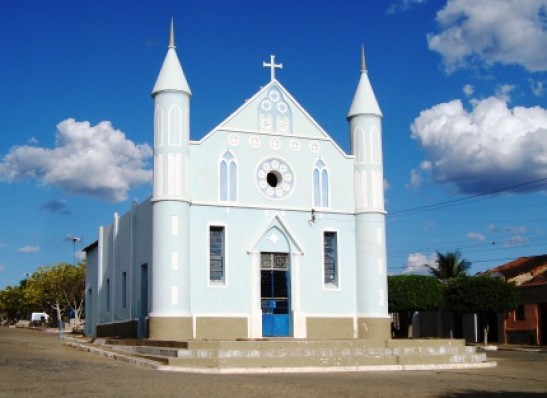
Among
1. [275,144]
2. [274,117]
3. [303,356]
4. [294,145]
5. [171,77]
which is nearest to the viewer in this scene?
[303,356]

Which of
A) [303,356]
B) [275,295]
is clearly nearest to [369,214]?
[275,295]

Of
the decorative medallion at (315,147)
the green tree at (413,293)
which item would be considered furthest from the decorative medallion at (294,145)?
the green tree at (413,293)

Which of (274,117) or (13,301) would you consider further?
(13,301)

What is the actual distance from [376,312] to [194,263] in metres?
7.79

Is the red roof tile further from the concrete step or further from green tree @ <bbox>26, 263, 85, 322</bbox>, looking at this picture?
green tree @ <bbox>26, 263, 85, 322</bbox>

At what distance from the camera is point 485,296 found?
156 ft

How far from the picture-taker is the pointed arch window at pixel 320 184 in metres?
33.2

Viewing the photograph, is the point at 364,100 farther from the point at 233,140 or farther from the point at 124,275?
the point at 124,275

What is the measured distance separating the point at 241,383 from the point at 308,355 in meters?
5.75

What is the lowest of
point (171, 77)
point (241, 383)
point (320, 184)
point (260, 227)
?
point (241, 383)

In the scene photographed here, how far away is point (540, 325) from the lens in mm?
47594

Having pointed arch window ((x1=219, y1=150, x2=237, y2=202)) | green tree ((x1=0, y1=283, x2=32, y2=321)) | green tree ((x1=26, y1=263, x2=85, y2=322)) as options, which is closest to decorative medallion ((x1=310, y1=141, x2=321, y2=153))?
pointed arch window ((x1=219, y1=150, x2=237, y2=202))

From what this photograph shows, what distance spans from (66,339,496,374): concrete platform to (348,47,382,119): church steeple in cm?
1140

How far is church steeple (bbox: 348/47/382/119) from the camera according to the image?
3400 cm
